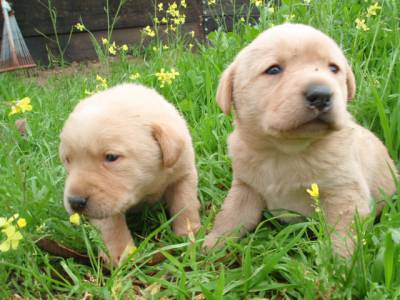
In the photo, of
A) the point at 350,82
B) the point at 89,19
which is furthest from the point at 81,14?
the point at 350,82

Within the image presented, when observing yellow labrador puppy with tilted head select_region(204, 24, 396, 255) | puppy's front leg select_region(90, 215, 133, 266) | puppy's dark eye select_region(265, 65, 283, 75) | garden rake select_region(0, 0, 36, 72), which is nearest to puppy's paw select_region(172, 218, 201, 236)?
yellow labrador puppy with tilted head select_region(204, 24, 396, 255)

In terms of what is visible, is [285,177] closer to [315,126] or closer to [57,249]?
[315,126]

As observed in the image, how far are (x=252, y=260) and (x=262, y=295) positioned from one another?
277mm

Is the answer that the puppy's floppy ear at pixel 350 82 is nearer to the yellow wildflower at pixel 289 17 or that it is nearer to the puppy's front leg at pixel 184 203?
the puppy's front leg at pixel 184 203

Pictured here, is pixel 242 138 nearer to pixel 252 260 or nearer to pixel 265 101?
pixel 265 101

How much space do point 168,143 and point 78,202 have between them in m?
0.58

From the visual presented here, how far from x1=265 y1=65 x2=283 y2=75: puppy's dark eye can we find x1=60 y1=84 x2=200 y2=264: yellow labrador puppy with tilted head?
61 cm

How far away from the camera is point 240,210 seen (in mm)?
3139

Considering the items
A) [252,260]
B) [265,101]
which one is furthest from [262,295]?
[265,101]

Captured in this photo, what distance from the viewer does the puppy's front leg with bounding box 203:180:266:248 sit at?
3123 millimetres

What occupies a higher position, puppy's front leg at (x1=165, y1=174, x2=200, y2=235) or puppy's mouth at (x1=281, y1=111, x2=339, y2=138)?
puppy's mouth at (x1=281, y1=111, x2=339, y2=138)

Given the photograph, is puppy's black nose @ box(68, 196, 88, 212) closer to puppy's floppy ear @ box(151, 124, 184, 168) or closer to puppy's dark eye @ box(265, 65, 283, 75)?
puppy's floppy ear @ box(151, 124, 184, 168)

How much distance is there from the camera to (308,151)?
289 cm

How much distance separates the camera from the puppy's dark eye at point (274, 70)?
2.76m
